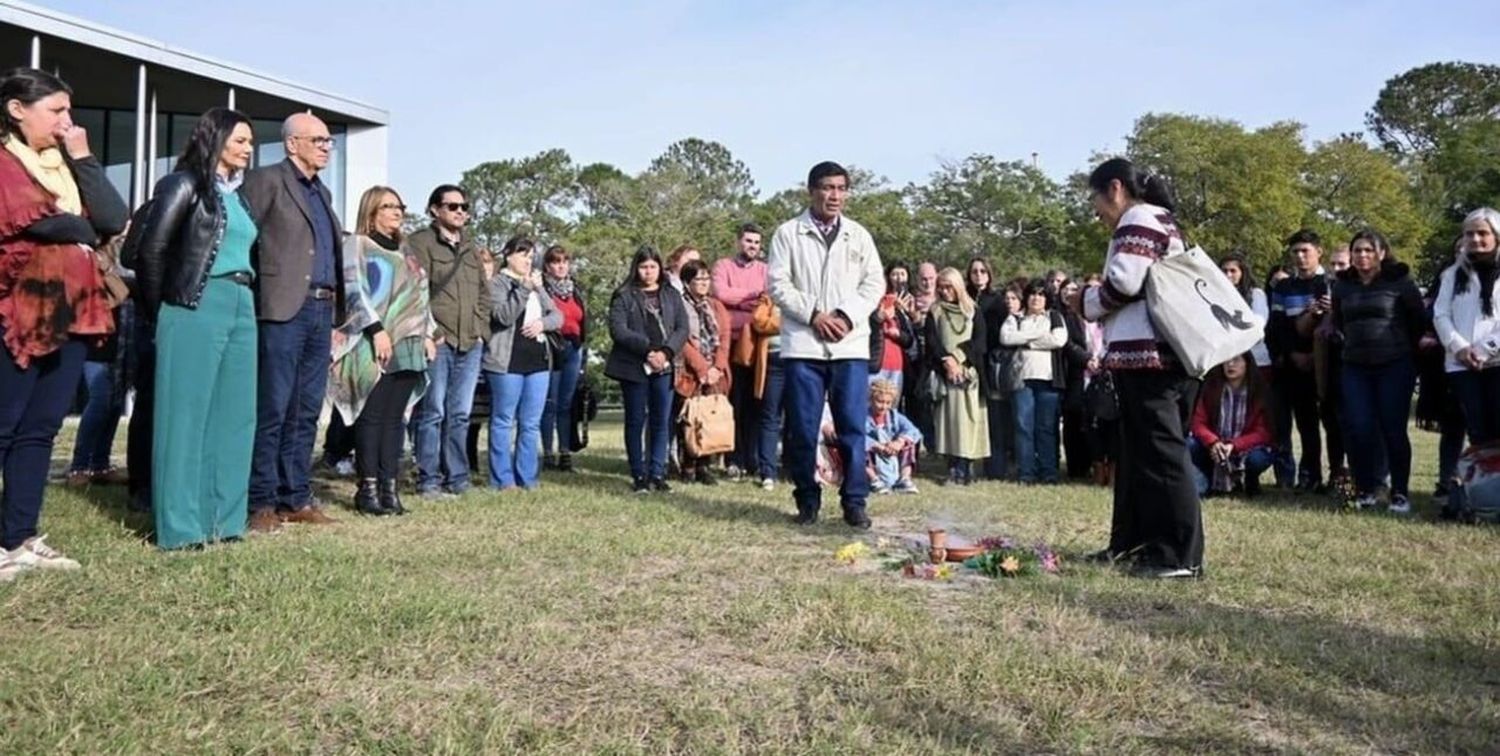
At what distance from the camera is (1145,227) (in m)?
4.98

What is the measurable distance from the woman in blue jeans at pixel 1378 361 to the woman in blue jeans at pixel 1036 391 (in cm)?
231

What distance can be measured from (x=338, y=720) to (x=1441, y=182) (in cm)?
4752

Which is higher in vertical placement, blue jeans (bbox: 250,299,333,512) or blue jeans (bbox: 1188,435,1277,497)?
blue jeans (bbox: 250,299,333,512)

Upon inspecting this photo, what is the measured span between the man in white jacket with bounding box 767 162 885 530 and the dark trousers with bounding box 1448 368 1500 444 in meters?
3.70

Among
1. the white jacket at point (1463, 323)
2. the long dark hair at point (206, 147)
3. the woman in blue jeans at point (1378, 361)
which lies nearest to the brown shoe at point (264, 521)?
the long dark hair at point (206, 147)

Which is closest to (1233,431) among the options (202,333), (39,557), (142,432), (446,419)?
(446,419)

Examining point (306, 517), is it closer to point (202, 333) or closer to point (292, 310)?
point (292, 310)

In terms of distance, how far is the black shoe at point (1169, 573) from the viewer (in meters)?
4.81

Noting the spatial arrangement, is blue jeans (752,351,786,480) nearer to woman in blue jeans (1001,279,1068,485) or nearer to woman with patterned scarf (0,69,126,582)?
woman in blue jeans (1001,279,1068,485)

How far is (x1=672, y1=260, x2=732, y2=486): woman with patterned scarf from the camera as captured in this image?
30.0 feet

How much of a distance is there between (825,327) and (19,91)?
380 centimetres

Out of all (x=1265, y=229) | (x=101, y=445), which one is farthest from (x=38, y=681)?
(x=1265, y=229)

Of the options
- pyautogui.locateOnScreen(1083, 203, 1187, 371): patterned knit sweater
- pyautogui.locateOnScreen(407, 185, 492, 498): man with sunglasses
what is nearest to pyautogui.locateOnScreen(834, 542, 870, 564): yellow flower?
pyautogui.locateOnScreen(1083, 203, 1187, 371): patterned knit sweater

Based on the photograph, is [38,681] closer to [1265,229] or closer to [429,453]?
[429,453]
